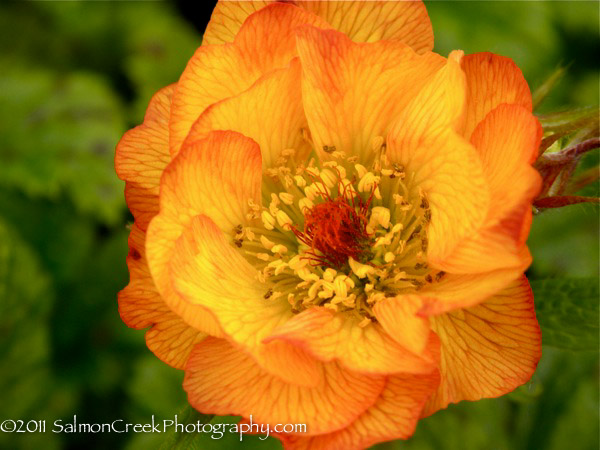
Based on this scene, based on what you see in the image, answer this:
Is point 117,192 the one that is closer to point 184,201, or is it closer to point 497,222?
point 184,201

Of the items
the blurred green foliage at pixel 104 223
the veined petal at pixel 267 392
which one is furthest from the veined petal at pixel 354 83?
the blurred green foliage at pixel 104 223

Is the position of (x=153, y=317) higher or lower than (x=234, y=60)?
lower

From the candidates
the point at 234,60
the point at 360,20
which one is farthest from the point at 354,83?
the point at 234,60

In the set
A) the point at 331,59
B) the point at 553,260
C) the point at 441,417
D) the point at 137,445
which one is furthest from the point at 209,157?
the point at 553,260

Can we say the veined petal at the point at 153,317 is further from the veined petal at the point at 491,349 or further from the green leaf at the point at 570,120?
the green leaf at the point at 570,120

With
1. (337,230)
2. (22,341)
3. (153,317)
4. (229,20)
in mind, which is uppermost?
(229,20)

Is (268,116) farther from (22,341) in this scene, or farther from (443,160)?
(22,341)

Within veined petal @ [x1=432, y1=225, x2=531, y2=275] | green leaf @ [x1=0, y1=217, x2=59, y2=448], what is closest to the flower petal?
veined petal @ [x1=432, y1=225, x2=531, y2=275]

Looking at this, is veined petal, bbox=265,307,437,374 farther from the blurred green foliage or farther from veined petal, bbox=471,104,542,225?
the blurred green foliage
